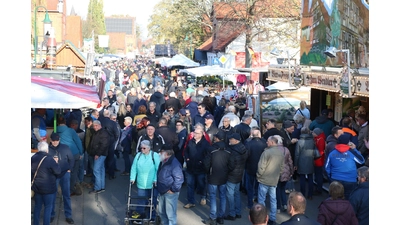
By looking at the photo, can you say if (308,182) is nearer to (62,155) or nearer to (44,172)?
(62,155)

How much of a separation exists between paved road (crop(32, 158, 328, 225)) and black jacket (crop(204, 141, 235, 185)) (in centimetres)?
95

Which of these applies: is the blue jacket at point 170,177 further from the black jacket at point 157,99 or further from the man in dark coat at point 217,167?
the black jacket at point 157,99

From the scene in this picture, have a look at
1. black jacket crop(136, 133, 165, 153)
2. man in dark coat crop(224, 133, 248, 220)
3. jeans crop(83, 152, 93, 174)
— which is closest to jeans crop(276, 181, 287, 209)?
man in dark coat crop(224, 133, 248, 220)

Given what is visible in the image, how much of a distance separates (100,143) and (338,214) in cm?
614

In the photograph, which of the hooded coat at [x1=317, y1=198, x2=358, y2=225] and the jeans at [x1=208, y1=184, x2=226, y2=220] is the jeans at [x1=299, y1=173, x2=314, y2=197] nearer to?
the jeans at [x1=208, y1=184, x2=226, y2=220]

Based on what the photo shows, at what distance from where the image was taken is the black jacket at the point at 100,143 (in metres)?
12.0

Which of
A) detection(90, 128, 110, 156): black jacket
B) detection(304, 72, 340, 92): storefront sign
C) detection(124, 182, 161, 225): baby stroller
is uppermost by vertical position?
detection(304, 72, 340, 92): storefront sign

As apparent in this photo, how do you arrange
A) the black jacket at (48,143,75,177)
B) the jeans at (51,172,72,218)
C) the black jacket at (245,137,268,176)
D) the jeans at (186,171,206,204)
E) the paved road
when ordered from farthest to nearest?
the jeans at (186,171,206,204), the black jacket at (245,137,268,176), the paved road, the jeans at (51,172,72,218), the black jacket at (48,143,75,177)

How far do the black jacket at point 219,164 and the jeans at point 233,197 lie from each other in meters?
0.22

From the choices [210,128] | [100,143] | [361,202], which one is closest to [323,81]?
[210,128]

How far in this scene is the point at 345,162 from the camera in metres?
9.95

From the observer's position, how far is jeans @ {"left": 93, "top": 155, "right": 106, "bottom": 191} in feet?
39.5

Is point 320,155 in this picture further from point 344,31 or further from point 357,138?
point 344,31

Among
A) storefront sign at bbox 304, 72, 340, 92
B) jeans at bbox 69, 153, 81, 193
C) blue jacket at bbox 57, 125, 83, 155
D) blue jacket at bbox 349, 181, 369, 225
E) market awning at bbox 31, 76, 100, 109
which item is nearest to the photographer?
blue jacket at bbox 349, 181, 369, 225
